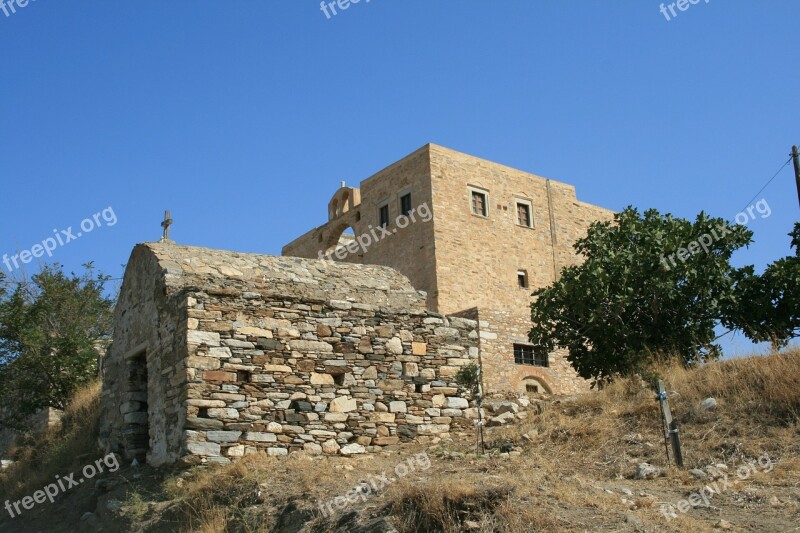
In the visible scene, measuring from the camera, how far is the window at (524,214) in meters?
29.0

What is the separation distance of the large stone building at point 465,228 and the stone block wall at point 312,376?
1109cm

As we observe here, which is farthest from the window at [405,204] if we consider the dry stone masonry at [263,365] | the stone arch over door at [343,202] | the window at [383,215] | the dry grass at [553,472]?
the dry grass at [553,472]

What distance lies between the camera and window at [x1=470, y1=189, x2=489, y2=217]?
91.3 ft

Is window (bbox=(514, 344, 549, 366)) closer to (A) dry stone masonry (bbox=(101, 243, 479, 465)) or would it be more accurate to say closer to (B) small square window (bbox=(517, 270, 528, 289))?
(B) small square window (bbox=(517, 270, 528, 289))

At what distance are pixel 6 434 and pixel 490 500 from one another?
56.3 ft

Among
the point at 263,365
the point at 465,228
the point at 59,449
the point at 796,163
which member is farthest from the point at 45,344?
the point at 796,163

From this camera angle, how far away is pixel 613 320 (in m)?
16.0

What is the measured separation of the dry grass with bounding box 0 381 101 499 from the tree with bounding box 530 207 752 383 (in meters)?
8.96

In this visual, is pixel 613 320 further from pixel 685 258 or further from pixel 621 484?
pixel 621 484

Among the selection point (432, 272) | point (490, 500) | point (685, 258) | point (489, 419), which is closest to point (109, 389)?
point (489, 419)

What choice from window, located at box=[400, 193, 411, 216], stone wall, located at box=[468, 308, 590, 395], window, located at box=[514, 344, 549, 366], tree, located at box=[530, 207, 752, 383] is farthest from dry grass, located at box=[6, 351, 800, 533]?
window, located at box=[400, 193, 411, 216]

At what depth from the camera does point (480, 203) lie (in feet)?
92.0

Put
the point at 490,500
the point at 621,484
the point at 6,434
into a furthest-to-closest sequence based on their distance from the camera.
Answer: the point at 6,434 < the point at 621,484 < the point at 490,500

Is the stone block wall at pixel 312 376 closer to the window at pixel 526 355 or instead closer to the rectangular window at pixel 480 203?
the window at pixel 526 355
